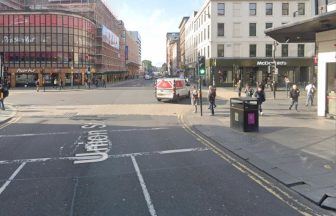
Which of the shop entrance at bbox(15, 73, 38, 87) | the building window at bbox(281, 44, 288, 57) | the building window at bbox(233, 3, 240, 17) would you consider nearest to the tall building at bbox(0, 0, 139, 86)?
the shop entrance at bbox(15, 73, 38, 87)

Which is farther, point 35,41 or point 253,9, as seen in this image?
point 35,41

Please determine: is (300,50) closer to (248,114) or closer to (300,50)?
(300,50)

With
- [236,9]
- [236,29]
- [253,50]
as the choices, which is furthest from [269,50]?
[236,9]

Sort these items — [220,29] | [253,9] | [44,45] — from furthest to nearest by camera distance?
[44,45], [220,29], [253,9]

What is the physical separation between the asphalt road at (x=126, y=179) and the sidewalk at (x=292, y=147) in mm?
485

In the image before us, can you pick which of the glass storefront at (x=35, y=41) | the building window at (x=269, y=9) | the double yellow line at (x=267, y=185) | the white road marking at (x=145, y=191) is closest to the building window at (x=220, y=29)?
the building window at (x=269, y=9)

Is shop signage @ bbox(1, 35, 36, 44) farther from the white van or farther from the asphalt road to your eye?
the asphalt road

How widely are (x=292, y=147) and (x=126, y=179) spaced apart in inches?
235

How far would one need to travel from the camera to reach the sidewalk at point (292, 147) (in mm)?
8992

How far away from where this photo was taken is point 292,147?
13.1 meters

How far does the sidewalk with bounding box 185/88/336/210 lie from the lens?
8992mm

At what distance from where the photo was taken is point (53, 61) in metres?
74.5

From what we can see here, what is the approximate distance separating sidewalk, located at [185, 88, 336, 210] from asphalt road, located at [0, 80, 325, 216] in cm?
49

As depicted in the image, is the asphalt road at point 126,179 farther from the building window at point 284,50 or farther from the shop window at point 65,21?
the shop window at point 65,21
